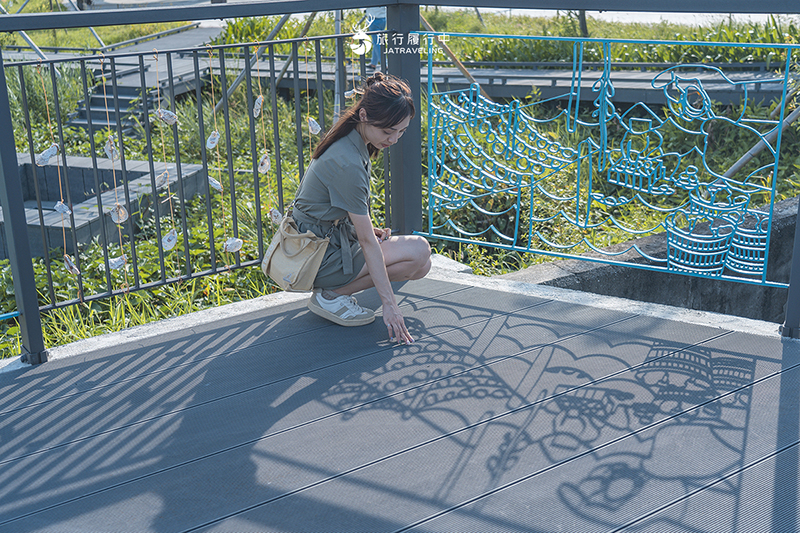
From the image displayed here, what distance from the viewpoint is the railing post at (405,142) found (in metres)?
3.77

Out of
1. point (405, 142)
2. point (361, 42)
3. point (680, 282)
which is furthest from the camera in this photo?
point (680, 282)

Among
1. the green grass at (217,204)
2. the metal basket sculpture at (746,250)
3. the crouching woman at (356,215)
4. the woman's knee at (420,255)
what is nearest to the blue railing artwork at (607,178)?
the metal basket sculpture at (746,250)

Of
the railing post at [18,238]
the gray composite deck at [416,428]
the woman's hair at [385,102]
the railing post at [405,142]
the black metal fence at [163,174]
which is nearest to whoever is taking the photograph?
the gray composite deck at [416,428]

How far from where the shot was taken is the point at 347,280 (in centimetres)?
322

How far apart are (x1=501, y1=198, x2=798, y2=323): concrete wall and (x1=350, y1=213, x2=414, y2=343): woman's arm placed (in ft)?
3.49

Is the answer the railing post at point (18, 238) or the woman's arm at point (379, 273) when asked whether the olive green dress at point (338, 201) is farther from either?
the railing post at point (18, 238)

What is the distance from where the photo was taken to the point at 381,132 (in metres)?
2.91

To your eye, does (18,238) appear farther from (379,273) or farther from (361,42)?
(361,42)

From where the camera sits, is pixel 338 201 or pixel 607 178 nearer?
pixel 338 201

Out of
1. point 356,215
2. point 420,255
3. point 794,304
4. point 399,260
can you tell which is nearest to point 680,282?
point 794,304

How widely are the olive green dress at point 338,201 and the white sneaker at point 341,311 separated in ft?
0.25

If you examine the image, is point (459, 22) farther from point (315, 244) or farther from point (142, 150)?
point (315, 244)

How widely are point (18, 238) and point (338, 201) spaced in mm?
1182

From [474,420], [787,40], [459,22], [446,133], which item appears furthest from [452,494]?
[459,22]
